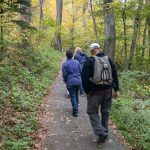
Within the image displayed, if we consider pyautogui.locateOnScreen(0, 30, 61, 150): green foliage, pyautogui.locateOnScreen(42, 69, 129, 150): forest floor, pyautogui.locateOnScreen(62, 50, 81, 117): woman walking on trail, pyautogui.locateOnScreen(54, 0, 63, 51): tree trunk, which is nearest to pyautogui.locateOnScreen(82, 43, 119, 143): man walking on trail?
pyautogui.locateOnScreen(42, 69, 129, 150): forest floor

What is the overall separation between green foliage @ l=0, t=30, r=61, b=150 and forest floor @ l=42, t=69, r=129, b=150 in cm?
45

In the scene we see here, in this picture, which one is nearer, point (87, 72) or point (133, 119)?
point (87, 72)

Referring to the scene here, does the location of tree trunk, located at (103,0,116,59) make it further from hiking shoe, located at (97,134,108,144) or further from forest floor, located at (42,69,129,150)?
hiking shoe, located at (97,134,108,144)

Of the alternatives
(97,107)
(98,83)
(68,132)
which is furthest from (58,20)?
(98,83)

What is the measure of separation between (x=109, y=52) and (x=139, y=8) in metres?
4.37

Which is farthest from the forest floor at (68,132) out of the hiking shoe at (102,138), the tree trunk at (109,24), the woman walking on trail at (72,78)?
the tree trunk at (109,24)

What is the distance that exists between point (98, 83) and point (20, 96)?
13.9 feet

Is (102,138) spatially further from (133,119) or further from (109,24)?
(109,24)

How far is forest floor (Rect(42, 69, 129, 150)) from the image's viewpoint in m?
7.54

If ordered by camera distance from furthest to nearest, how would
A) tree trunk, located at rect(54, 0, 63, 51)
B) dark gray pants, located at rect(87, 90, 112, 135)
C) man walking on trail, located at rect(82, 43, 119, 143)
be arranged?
tree trunk, located at rect(54, 0, 63, 51) → dark gray pants, located at rect(87, 90, 112, 135) → man walking on trail, located at rect(82, 43, 119, 143)

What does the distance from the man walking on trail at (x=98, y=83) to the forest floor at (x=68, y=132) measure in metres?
0.36

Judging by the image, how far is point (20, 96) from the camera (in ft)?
35.3

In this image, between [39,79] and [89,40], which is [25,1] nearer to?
[39,79]

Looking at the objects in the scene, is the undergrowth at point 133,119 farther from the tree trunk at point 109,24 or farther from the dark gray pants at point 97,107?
the tree trunk at point 109,24
